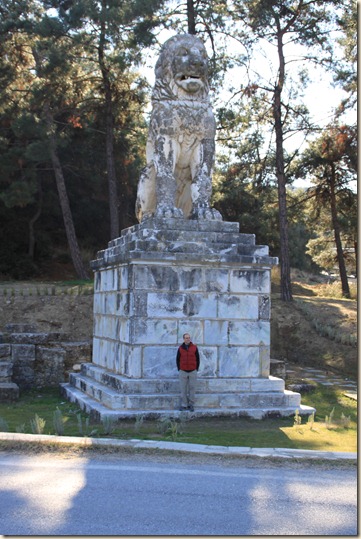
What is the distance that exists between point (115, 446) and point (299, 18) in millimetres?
18778

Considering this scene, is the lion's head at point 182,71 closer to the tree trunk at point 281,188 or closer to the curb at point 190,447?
the curb at point 190,447

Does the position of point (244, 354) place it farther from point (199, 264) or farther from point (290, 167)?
point (290, 167)

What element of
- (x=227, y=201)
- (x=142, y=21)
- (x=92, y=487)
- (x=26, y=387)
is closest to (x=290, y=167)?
(x=227, y=201)

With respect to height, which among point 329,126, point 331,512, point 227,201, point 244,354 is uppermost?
point 329,126

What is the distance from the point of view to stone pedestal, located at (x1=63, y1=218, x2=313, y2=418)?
30.7 feet

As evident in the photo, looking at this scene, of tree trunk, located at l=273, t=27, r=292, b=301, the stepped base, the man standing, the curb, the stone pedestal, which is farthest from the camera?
tree trunk, located at l=273, t=27, r=292, b=301

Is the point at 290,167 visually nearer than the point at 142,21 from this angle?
No

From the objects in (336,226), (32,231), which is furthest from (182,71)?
(32,231)

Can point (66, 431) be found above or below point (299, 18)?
below

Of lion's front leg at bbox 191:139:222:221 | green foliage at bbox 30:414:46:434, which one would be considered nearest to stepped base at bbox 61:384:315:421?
green foliage at bbox 30:414:46:434

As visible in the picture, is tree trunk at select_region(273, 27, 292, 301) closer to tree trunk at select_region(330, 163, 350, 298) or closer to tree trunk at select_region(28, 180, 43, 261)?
tree trunk at select_region(330, 163, 350, 298)

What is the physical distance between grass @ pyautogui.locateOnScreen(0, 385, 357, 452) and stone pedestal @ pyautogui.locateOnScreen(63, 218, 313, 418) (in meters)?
0.29

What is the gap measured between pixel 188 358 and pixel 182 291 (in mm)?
1139

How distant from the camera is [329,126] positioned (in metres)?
24.0
